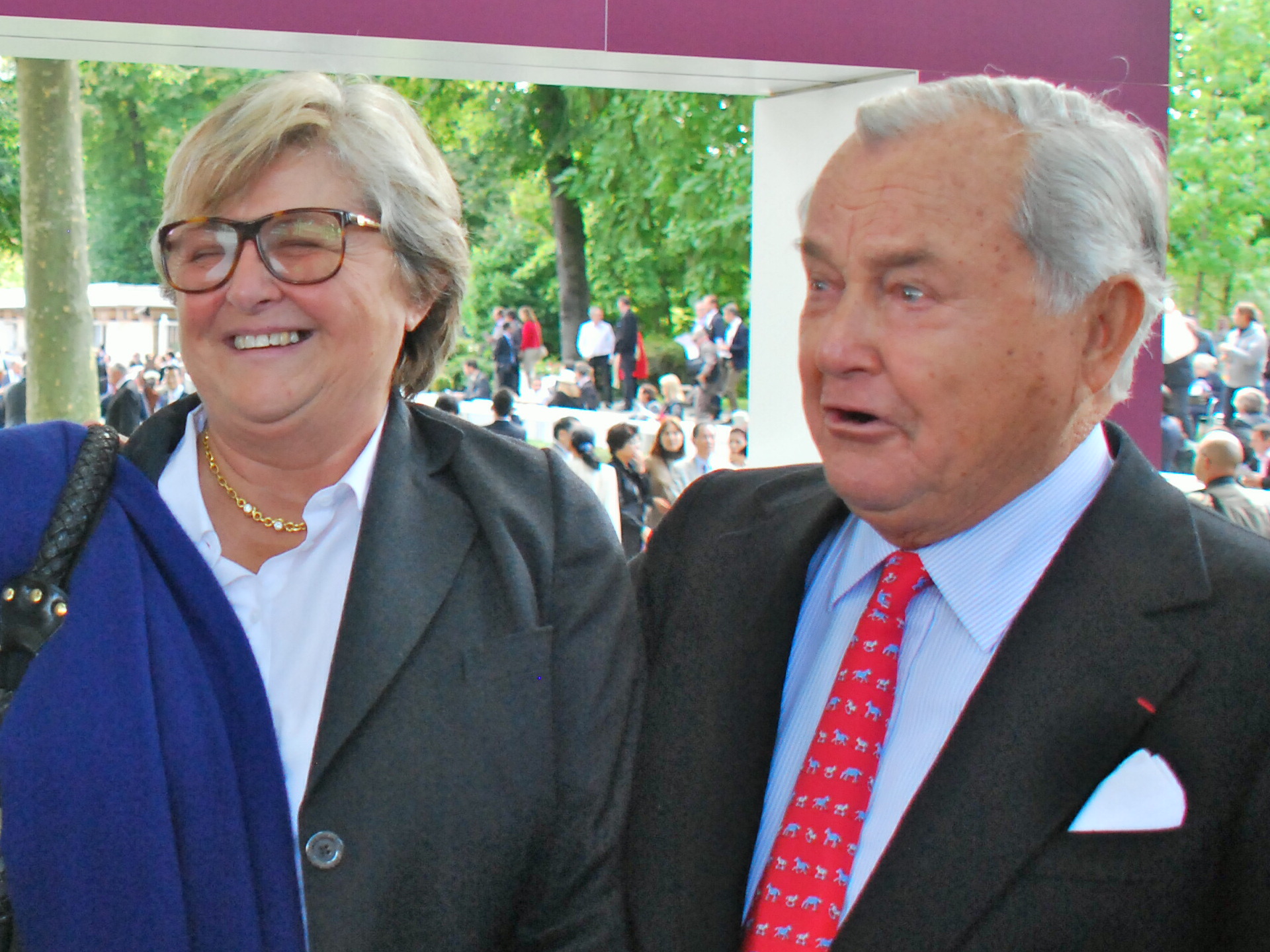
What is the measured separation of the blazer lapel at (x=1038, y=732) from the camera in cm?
163

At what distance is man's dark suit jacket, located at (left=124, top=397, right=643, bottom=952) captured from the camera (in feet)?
6.15

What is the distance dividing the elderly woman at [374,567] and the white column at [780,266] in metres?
3.11

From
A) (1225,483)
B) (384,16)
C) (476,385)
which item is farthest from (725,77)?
(476,385)

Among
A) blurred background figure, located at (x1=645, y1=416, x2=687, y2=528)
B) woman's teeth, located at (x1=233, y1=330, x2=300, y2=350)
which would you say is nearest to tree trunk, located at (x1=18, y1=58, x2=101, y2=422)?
blurred background figure, located at (x1=645, y1=416, x2=687, y2=528)

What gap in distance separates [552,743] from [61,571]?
30.2 inches

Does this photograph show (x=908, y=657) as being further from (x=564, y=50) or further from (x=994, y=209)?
(x=564, y=50)

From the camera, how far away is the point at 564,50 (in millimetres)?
4496

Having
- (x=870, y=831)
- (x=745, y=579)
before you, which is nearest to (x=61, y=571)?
(x=745, y=579)

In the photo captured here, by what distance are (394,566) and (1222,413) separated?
51.5 feet

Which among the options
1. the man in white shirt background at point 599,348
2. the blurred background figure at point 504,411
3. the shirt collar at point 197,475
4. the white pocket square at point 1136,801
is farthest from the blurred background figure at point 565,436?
the man in white shirt background at point 599,348

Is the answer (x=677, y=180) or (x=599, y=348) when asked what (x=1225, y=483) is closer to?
(x=677, y=180)

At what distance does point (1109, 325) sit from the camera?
1.81 meters

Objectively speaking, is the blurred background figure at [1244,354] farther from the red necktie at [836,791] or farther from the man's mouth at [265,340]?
the man's mouth at [265,340]

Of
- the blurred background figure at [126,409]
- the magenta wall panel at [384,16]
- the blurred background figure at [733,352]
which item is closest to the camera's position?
the magenta wall panel at [384,16]
